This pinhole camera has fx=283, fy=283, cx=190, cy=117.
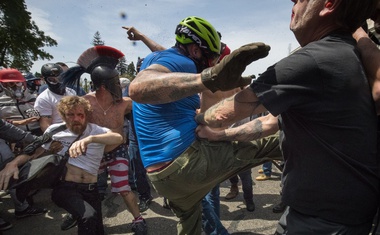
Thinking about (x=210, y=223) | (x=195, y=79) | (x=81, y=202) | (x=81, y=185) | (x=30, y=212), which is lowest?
(x=210, y=223)

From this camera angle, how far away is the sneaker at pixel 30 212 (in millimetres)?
4055

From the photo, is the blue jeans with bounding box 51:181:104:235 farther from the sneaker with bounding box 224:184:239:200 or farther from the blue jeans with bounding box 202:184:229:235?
the sneaker with bounding box 224:184:239:200

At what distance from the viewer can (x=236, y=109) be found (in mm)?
1454

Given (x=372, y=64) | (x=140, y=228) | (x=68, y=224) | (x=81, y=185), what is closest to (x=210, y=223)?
(x=140, y=228)

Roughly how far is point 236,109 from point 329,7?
62cm

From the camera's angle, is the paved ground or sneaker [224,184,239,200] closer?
the paved ground

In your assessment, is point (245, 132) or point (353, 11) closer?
point (353, 11)

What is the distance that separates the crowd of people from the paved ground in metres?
0.19

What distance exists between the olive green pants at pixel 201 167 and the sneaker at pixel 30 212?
9.19 feet

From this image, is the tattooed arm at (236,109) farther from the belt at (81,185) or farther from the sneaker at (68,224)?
the sneaker at (68,224)

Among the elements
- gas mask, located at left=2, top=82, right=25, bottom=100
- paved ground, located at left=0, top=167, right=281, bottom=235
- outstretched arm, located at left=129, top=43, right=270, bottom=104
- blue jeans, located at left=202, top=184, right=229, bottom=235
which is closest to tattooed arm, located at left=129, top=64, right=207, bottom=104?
outstretched arm, located at left=129, top=43, right=270, bottom=104

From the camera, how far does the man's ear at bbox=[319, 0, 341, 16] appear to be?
4.05 ft

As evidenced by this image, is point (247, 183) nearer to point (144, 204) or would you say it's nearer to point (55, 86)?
point (144, 204)

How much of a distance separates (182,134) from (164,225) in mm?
2206
